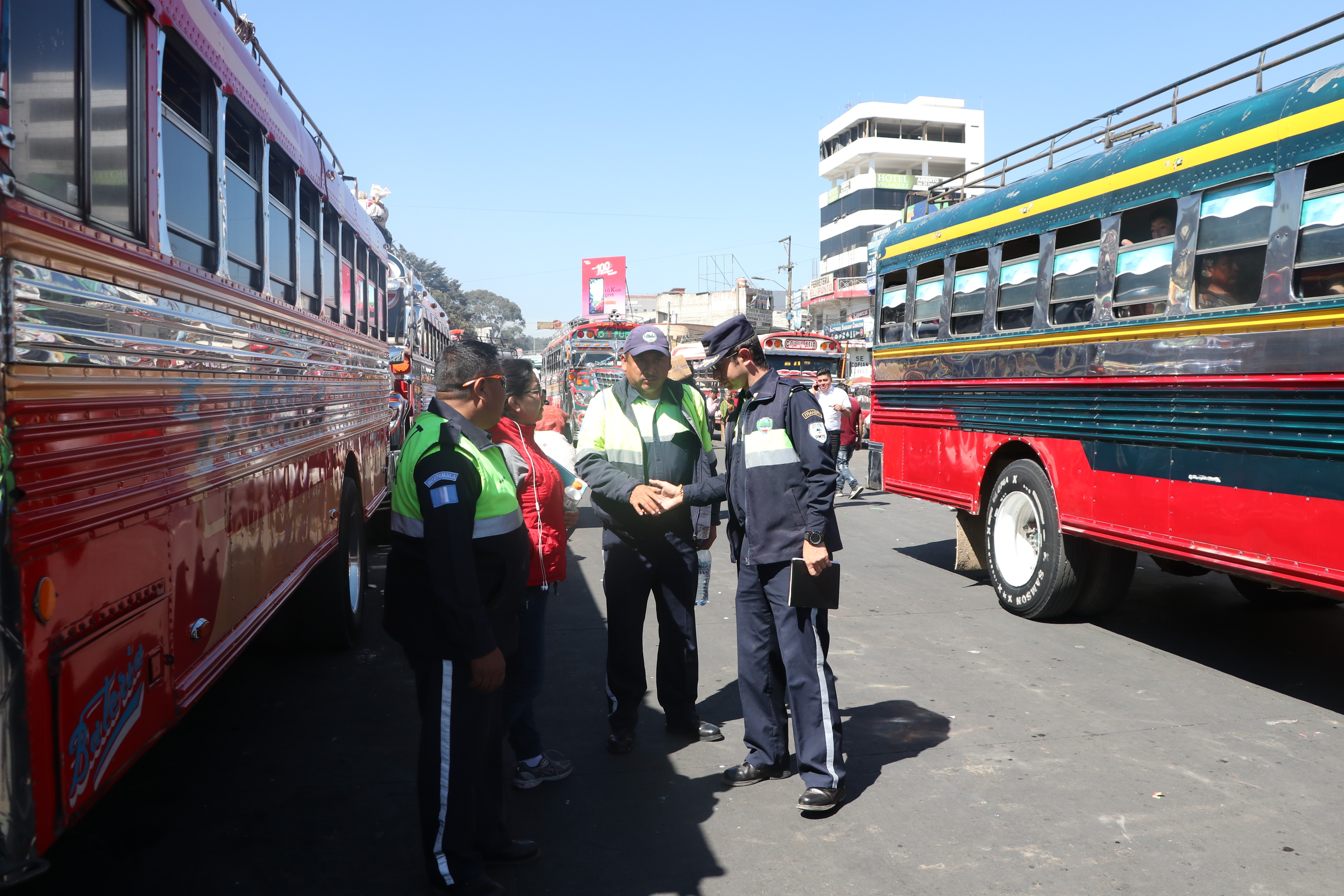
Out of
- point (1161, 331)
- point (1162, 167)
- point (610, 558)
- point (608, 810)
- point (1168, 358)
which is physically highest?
point (1162, 167)

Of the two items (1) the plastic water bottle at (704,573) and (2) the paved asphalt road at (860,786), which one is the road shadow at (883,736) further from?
(1) the plastic water bottle at (704,573)

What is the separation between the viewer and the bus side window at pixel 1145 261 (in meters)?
5.89

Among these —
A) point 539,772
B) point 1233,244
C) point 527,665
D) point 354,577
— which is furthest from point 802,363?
point 527,665

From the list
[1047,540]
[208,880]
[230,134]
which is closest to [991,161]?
[1047,540]

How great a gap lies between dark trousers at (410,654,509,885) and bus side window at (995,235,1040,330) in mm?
5555

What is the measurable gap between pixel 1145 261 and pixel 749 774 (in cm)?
412

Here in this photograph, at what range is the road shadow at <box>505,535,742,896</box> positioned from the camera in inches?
134

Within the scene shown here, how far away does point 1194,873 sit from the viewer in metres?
3.37

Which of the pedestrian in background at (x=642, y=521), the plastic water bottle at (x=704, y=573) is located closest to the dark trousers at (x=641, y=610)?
the pedestrian in background at (x=642, y=521)

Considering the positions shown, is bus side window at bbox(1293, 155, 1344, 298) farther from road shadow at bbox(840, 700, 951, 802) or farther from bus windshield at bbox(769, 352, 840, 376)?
bus windshield at bbox(769, 352, 840, 376)

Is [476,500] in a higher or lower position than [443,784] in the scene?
higher

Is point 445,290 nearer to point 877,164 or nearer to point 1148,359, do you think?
point 877,164

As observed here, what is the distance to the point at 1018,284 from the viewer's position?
744cm

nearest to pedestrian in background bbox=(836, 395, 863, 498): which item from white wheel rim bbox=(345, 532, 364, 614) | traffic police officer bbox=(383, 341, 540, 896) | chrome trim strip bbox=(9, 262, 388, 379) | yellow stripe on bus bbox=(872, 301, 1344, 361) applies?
yellow stripe on bus bbox=(872, 301, 1344, 361)
